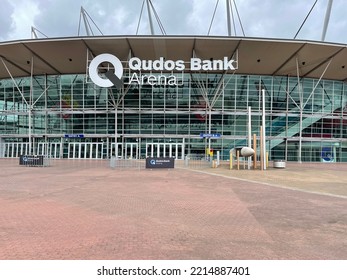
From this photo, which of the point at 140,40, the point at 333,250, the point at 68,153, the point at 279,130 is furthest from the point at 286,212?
the point at 68,153

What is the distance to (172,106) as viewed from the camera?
1553 inches

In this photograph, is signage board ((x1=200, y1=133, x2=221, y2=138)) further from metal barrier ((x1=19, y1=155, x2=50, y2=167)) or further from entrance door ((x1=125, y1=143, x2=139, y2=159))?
metal barrier ((x1=19, y1=155, x2=50, y2=167))

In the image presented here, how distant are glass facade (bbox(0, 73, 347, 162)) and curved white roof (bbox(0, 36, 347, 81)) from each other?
2.90 m

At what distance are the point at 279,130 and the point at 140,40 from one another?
2206 cm

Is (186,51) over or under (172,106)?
over

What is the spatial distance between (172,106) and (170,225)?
33298mm

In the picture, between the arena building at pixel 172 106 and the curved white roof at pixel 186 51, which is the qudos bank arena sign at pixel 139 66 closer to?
the arena building at pixel 172 106

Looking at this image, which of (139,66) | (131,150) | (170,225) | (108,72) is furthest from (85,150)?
(170,225)

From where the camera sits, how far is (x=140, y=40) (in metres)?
31.8

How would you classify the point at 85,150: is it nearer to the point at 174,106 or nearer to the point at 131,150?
the point at 131,150

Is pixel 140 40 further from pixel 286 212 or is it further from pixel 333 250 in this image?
pixel 333 250

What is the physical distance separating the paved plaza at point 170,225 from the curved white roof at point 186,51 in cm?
2393

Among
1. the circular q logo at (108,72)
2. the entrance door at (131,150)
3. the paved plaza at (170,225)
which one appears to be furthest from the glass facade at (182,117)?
the paved plaza at (170,225)

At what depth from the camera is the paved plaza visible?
5.01 metres
